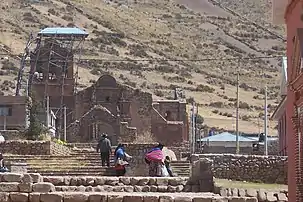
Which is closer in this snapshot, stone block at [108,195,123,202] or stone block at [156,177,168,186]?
stone block at [108,195,123,202]

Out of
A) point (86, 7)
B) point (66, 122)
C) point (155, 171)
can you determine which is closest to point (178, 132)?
point (66, 122)

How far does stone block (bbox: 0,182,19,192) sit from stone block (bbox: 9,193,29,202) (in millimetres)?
168

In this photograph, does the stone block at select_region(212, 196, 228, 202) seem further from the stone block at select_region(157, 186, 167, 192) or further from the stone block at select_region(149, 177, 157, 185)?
the stone block at select_region(149, 177, 157, 185)

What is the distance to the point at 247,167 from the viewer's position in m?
30.1

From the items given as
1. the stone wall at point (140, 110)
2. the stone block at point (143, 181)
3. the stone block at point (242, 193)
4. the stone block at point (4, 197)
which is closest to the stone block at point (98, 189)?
the stone block at point (143, 181)

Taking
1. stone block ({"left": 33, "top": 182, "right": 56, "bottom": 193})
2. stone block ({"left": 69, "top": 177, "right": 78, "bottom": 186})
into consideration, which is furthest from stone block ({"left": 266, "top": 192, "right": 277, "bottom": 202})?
stone block ({"left": 69, "top": 177, "right": 78, "bottom": 186})

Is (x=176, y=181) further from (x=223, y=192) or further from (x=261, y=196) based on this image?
(x=261, y=196)

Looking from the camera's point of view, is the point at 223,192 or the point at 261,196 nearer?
the point at 261,196

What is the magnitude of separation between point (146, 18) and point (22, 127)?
83236mm

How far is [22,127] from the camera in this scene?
53031 mm

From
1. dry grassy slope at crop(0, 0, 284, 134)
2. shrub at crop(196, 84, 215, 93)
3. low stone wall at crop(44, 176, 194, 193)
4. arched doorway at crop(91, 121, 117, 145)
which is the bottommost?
low stone wall at crop(44, 176, 194, 193)

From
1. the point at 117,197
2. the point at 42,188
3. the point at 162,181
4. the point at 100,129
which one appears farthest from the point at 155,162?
the point at 100,129

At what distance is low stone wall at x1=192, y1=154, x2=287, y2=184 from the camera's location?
29.4 m

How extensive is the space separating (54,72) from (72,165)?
3094 cm
